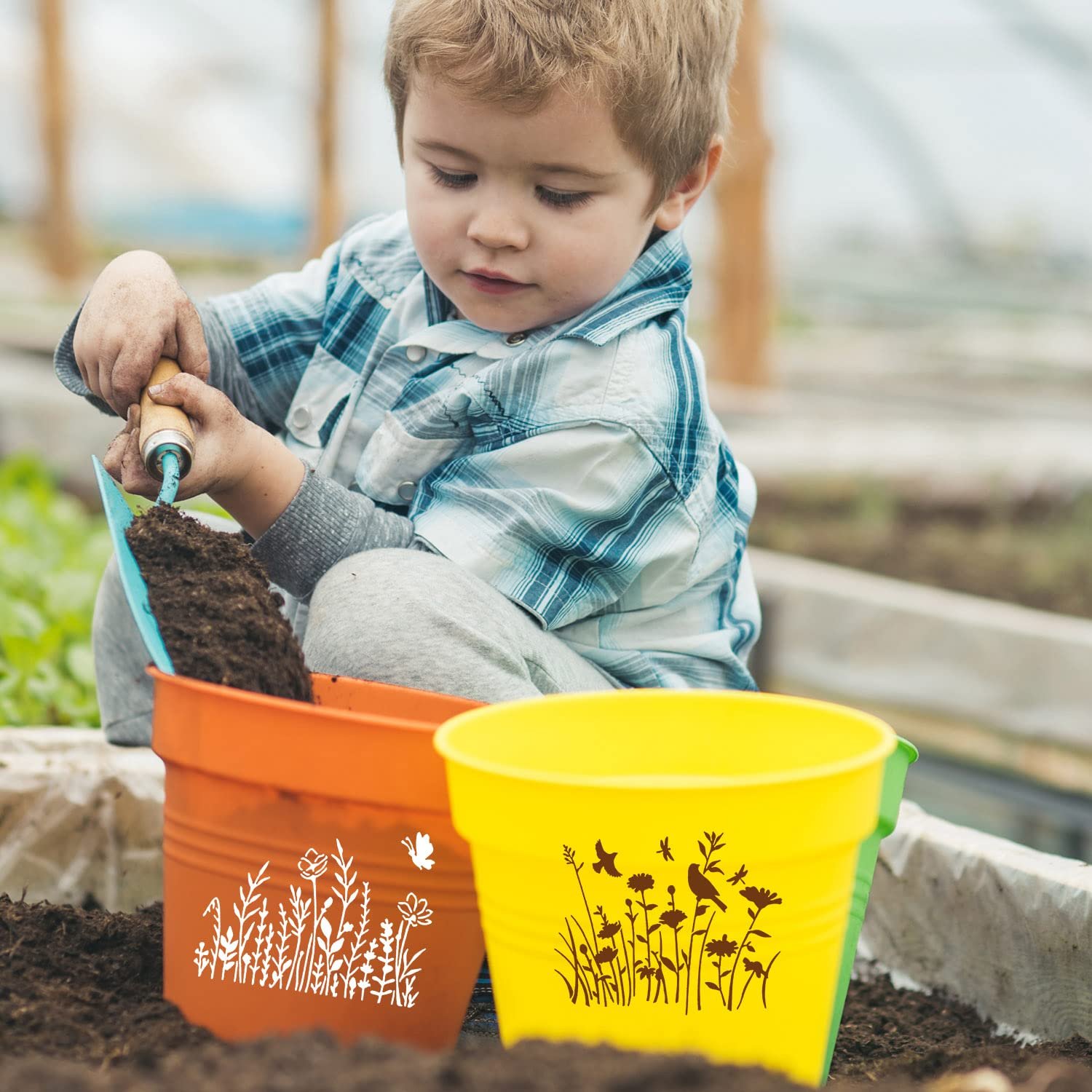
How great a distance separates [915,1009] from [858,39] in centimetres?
1266

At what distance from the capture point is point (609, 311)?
66.4 inches

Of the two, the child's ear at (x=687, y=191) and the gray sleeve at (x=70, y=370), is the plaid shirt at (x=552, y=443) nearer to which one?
the child's ear at (x=687, y=191)

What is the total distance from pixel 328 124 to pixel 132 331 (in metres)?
4.78

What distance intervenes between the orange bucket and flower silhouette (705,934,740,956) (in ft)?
0.74

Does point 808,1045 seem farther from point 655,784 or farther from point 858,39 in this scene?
point 858,39

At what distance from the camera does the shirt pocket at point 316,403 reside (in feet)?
6.10

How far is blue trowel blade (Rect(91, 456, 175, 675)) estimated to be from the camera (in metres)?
1.22

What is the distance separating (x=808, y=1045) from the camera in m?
1.15

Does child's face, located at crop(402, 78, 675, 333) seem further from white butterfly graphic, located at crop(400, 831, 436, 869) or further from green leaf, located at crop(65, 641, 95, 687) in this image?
green leaf, located at crop(65, 641, 95, 687)

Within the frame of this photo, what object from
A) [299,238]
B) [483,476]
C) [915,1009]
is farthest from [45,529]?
[299,238]

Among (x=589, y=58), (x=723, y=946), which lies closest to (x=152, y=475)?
(x=589, y=58)

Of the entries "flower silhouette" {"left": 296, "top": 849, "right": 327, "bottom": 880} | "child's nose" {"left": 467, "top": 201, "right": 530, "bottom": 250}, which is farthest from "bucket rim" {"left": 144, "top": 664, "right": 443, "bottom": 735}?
"child's nose" {"left": 467, "top": 201, "right": 530, "bottom": 250}

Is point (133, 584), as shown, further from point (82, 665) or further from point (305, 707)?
point (82, 665)

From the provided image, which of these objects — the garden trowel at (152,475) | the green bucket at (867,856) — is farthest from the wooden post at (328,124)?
the green bucket at (867,856)
